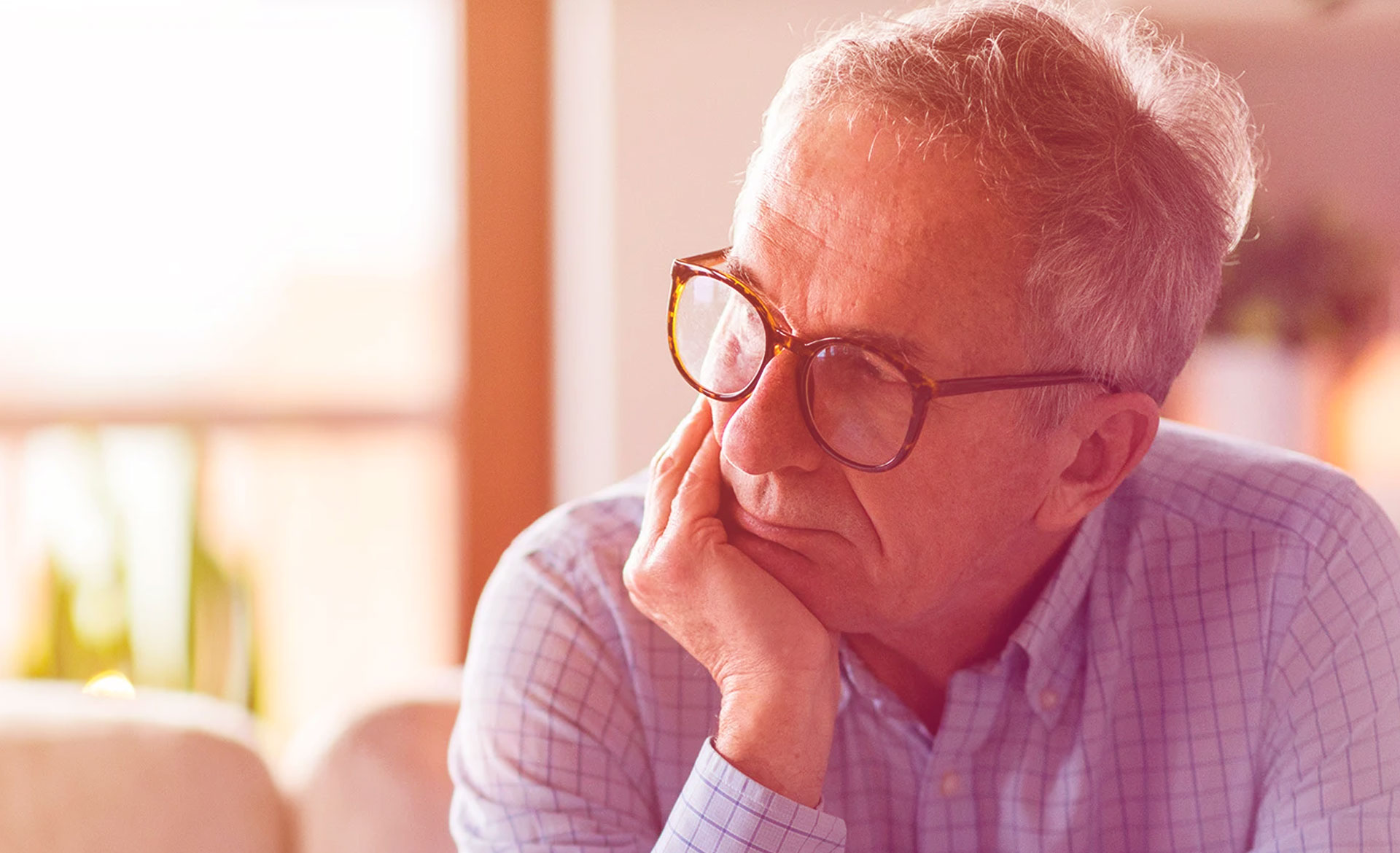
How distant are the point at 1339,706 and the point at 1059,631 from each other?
9.9 inches

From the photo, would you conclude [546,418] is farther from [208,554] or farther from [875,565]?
[875,565]

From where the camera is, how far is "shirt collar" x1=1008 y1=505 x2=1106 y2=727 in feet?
3.84

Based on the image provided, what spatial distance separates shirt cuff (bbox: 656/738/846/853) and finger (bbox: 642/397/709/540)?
22 centimetres

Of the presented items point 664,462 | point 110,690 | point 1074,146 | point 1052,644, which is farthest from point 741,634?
point 110,690

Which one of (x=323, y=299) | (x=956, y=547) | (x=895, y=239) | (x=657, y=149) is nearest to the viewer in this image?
(x=895, y=239)

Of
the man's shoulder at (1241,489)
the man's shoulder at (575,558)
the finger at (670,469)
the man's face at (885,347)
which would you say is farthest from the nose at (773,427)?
the man's shoulder at (1241,489)

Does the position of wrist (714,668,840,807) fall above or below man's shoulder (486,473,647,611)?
below

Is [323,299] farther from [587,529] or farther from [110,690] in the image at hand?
[587,529]

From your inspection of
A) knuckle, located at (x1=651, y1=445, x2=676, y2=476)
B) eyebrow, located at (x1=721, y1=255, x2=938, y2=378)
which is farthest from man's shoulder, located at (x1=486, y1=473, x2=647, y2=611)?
eyebrow, located at (x1=721, y1=255, x2=938, y2=378)

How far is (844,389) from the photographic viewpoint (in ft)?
3.28

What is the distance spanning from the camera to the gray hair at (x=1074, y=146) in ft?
3.36

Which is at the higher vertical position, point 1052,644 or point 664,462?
point 664,462

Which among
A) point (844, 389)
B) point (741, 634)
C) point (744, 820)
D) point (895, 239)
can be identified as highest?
point (895, 239)

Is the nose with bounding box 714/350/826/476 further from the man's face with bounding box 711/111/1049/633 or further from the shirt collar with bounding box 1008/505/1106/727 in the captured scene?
the shirt collar with bounding box 1008/505/1106/727
